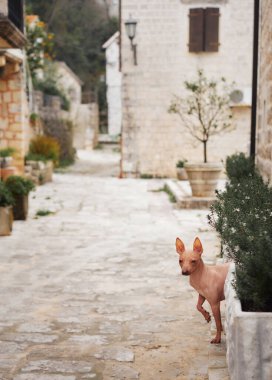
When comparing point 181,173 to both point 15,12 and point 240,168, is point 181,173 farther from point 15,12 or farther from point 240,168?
point 240,168

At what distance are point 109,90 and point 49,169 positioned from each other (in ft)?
67.2

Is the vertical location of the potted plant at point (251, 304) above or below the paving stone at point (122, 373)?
above

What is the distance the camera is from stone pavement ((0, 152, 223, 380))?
3662 millimetres

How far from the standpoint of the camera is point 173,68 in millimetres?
16594

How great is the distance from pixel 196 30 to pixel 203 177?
22.4 feet

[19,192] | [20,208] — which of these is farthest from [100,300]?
[20,208]

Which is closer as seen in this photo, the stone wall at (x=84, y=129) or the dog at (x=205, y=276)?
the dog at (x=205, y=276)

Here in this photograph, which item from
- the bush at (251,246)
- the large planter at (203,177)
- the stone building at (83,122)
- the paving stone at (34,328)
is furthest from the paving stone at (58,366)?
the stone building at (83,122)

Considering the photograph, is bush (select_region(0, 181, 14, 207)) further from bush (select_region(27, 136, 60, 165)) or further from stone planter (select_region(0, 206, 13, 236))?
bush (select_region(27, 136, 60, 165))

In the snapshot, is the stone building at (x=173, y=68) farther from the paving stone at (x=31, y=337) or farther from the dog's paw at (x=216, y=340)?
the dog's paw at (x=216, y=340)

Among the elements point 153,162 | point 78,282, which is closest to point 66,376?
point 78,282

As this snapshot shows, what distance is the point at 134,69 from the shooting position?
16734mm

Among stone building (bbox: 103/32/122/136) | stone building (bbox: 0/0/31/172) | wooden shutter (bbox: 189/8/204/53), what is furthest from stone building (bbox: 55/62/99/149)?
stone building (bbox: 0/0/31/172)

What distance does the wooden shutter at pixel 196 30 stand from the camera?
16297mm
